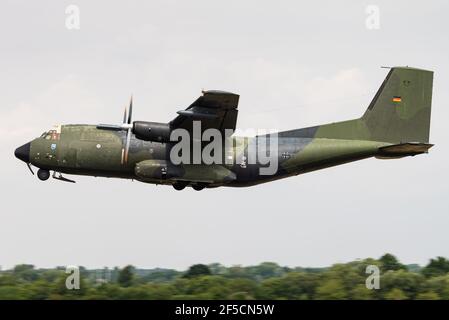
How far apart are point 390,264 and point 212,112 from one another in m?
17.1

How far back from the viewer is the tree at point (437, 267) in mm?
39281

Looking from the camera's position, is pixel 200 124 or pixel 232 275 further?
pixel 232 275

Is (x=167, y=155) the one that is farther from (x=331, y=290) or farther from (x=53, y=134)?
(x=331, y=290)

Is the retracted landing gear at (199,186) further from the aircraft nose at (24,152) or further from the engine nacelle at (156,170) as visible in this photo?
the aircraft nose at (24,152)

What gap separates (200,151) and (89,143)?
3.21 meters

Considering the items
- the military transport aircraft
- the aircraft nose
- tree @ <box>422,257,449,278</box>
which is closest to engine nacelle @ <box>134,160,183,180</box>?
the military transport aircraft

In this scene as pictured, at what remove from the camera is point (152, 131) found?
85.2 ft

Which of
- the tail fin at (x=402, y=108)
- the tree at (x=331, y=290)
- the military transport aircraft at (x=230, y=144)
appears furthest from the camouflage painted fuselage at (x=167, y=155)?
the tree at (x=331, y=290)

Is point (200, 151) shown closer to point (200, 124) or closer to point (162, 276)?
point (200, 124)

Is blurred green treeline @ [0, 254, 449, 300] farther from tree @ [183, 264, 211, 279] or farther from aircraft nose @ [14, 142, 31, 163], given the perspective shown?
aircraft nose @ [14, 142, 31, 163]

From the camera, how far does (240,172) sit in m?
27.2

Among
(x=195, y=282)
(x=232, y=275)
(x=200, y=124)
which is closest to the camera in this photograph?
(x=200, y=124)
